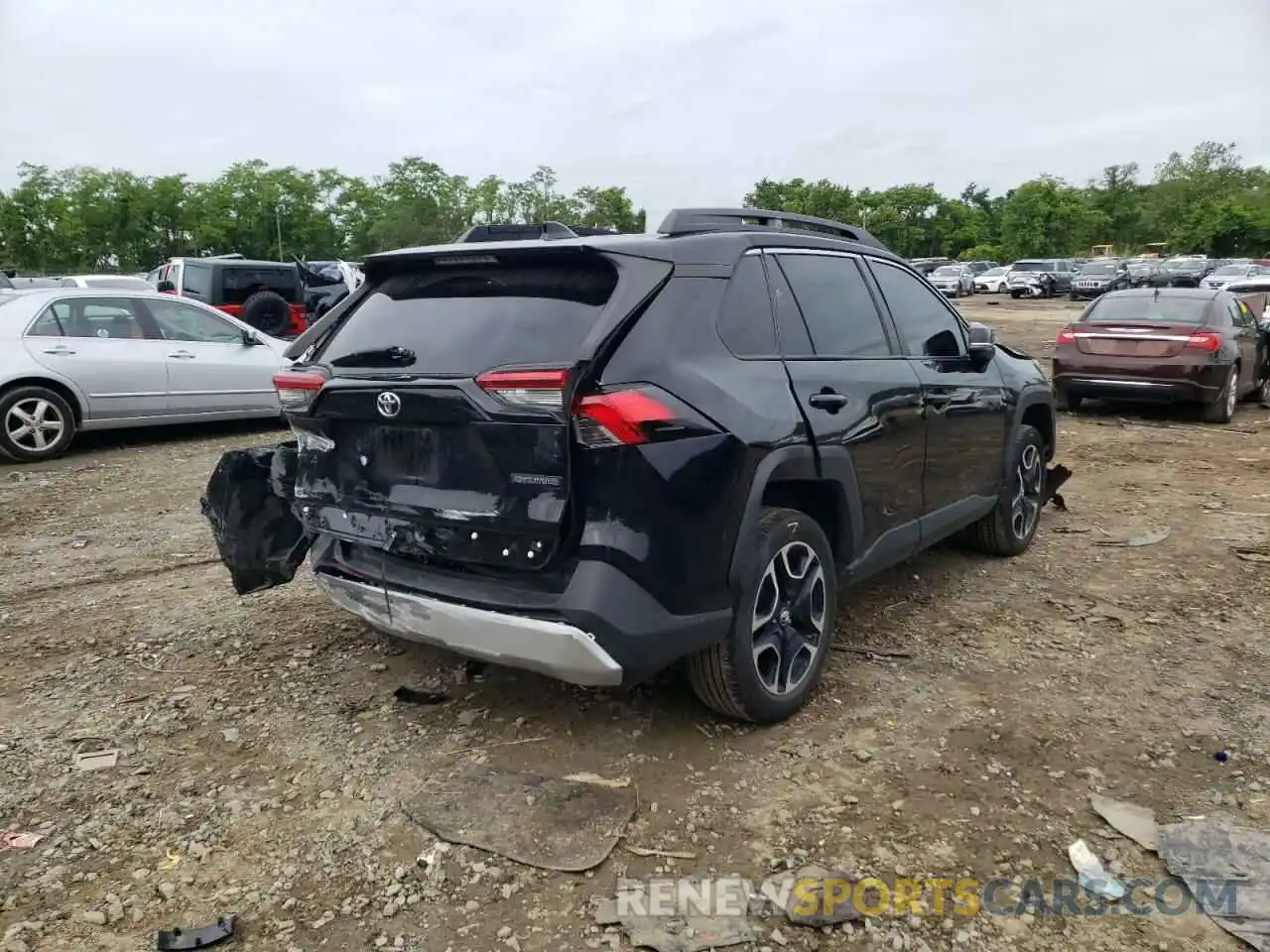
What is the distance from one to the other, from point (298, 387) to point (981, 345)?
10.6ft

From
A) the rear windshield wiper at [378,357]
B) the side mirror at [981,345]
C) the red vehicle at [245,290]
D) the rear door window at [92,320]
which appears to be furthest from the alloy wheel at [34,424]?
the side mirror at [981,345]

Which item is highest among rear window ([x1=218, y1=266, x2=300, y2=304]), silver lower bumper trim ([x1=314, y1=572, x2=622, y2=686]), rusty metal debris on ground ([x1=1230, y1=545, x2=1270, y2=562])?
rear window ([x1=218, y1=266, x2=300, y2=304])

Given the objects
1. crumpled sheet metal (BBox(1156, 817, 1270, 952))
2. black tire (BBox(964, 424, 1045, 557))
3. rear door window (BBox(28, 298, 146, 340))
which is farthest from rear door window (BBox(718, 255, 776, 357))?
rear door window (BBox(28, 298, 146, 340))

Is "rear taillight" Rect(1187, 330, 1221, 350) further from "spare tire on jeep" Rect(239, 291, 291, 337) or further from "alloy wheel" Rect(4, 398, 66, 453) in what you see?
"spare tire on jeep" Rect(239, 291, 291, 337)

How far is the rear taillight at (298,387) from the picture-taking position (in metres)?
3.47

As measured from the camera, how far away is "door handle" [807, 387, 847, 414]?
3554mm

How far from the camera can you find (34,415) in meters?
8.42

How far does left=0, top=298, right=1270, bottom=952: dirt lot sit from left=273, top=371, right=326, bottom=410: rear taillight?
1.16m

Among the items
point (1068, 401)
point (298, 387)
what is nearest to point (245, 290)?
point (1068, 401)

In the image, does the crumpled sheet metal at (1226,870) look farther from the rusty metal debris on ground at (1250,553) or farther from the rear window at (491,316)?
the rusty metal debris on ground at (1250,553)

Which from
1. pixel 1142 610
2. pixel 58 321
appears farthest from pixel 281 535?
pixel 58 321

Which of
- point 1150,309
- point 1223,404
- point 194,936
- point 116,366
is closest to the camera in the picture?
point 194,936

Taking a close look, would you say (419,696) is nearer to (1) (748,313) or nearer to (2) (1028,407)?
(1) (748,313)

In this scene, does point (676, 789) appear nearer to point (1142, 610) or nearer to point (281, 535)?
point (281, 535)
